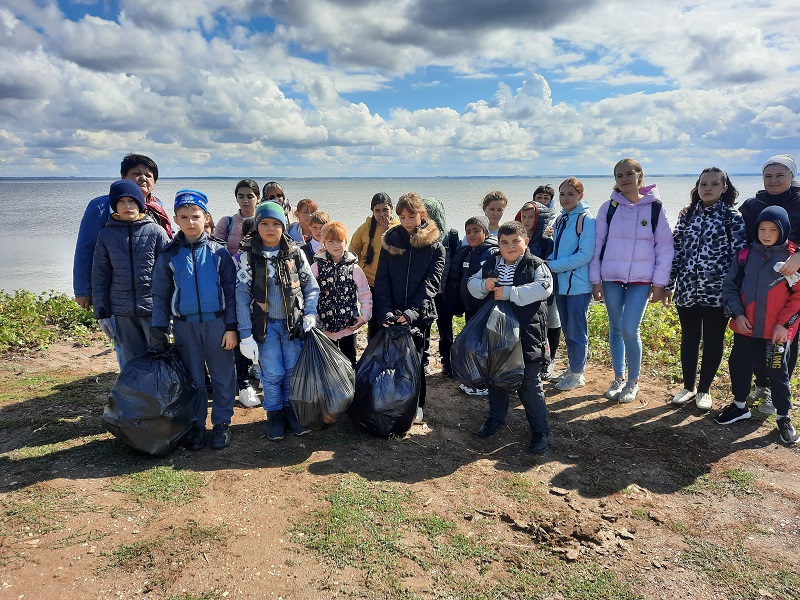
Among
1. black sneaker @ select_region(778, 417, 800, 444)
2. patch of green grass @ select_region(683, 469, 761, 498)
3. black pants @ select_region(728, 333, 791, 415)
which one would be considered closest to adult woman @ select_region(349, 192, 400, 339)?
patch of green grass @ select_region(683, 469, 761, 498)

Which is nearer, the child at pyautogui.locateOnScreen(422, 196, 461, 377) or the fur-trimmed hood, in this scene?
the fur-trimmed hood

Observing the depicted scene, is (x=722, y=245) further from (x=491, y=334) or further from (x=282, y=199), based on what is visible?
(x=282, y=199)

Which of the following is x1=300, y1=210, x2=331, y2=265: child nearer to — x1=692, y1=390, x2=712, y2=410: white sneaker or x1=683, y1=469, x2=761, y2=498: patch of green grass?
x1=683, y1=469, x2=761, y2=498: patch of green grass

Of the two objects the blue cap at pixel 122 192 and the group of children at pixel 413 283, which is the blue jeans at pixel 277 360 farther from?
the blue cap at pixel 122 192

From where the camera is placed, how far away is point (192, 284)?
366 cm

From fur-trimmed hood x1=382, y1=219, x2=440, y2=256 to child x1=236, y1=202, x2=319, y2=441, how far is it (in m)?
0.69

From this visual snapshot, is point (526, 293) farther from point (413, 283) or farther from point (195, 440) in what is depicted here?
point (195, 440)

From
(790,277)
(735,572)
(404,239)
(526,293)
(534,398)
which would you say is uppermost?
(404,239)

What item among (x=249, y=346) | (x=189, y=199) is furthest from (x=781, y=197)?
(x=189, y=199)

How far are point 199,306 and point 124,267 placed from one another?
0.66 meters

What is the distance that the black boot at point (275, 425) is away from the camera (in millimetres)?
4012

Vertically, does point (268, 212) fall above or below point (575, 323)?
above

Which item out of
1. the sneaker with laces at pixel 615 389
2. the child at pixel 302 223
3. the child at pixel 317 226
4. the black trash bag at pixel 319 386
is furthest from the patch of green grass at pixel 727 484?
the child at pixel 302 223

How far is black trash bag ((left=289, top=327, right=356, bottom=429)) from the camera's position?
12.3ft
